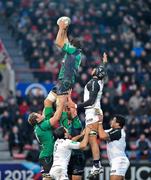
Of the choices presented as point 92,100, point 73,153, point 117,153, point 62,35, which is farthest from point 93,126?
point 62,35

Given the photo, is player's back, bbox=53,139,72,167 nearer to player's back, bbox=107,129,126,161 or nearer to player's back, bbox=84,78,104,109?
player's back, bbox=84,78,104,109

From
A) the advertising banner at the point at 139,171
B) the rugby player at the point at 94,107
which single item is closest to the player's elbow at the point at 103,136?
the rugby player at the point at 94,107

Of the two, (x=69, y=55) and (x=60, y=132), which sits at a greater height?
(x=69, y=55)

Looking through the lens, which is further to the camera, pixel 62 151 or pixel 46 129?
pixel 46 129

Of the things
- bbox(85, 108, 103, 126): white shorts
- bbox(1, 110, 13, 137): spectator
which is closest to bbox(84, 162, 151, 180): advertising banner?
bbox(85, 108, 103, 126): white shorts

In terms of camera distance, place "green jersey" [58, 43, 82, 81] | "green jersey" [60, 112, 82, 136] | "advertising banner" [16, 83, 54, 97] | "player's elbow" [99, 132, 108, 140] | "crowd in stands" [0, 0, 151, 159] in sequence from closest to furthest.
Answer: "green jersey" [58, 43, 82, 81] < "player's elbow" [99, 132, 108, 140] < "green jersey" [60, 112, 82, 136] < "crowd in stands" [0, 0, 151, 159] < "advertising banner" [16, 83, 54, 97]

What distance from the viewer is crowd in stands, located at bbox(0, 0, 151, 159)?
31.7 metres

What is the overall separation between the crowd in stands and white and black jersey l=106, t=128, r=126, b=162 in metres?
8.42

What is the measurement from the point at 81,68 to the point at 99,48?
8.26 ft

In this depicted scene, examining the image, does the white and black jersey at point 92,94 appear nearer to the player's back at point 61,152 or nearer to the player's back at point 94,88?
the player's back at point 94,88

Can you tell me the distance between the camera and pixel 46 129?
20438 mm

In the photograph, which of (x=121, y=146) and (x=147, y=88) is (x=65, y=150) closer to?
(x=121, y=146)

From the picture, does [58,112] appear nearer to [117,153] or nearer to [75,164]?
[75,164]

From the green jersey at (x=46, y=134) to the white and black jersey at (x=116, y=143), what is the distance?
1.49 m
